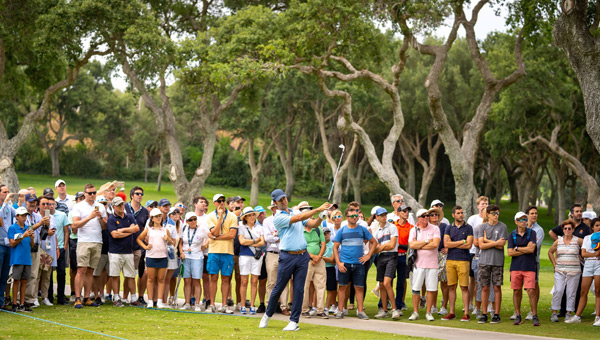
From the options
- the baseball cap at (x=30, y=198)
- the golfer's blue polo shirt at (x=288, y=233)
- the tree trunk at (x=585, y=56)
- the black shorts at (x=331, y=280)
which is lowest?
the black shorts at (x=331, y=280)

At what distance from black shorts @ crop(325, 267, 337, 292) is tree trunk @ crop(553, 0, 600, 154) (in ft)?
18.0

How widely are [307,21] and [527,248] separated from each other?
16.0 meters

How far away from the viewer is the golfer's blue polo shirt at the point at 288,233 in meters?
10.9

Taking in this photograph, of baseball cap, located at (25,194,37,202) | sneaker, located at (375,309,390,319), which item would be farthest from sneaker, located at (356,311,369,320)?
baseball cap, located at (25,194,37,202)

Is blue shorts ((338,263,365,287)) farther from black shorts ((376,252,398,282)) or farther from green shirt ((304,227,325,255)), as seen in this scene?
green shirt ((304,227,325,255))

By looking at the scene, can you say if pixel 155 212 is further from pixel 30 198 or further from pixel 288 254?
pixel 288 254

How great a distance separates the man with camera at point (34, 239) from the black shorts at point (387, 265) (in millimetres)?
6008

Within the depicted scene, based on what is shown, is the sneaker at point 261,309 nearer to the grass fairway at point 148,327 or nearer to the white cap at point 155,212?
the grass fairway at point 148,327

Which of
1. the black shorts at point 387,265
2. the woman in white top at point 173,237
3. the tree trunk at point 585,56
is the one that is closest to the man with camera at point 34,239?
the woman in white top at point 173,237

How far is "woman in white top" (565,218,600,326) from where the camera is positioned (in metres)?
11.9

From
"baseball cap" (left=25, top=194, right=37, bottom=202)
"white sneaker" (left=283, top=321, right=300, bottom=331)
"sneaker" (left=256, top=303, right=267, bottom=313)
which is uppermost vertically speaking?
"baseball cap" (left=25, top=194, right=37, bottom=202)

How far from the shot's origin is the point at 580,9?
13078mm

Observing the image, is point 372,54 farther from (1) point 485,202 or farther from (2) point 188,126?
(2) point 188,126

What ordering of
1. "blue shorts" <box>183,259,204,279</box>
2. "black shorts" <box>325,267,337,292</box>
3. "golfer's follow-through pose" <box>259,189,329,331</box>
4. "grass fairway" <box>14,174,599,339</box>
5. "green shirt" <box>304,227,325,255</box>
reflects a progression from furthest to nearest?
"black shorts" <box>325,267,337,292</box> < "blue shorts" <box>183,259,204,279</box> < "green shirt" <box>304,227,325,255</box> < "golfer's follow-through pose" <box>259,189,329,331</box> < "grass fairway" <box>14,174,599,339</box>
